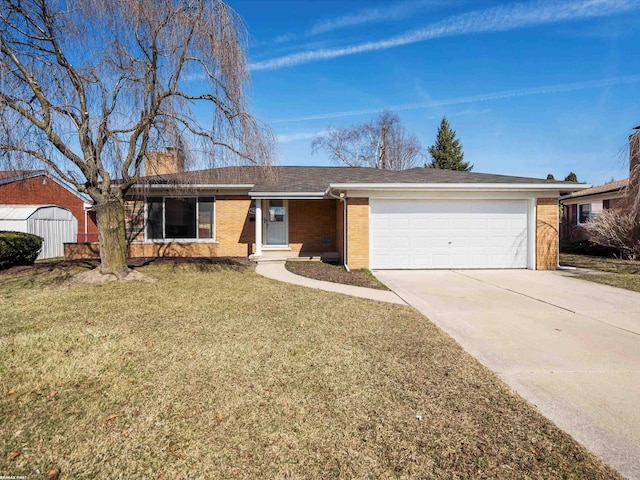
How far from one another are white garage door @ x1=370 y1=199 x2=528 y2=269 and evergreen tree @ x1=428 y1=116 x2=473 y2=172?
3056cm

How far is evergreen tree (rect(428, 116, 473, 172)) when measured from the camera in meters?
39.9

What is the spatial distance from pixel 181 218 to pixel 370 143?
26.7 metres

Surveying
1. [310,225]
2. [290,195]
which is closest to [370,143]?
[310,225]

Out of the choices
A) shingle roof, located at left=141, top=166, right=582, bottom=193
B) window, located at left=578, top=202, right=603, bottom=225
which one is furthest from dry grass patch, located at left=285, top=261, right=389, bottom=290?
window, located at left=578, top=202, right=603, bottom=225

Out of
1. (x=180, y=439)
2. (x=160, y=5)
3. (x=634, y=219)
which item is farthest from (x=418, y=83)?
(x=180, y=439)

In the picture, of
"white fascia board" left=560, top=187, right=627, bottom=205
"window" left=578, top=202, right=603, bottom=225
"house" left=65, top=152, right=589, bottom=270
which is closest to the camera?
"house" left=65, top=152, right=589, bottom=270

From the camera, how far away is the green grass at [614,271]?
8758 mm

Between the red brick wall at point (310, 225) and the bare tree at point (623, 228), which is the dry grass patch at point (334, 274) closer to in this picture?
the red brick wall at point (310, 225)

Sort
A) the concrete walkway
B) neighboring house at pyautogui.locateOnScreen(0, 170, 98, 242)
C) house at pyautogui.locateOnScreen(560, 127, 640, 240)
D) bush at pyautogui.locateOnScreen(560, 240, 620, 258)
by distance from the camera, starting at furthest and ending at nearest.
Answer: neighboring house at pyautogui.locateOnScreen(0, 170, 98, 242)
house at pyautogui.locateOnScreen(560, 127, 640, 240)
bush at pyautogui.locateOnScreen(560, 240, 620, 258)
the concrete walkway

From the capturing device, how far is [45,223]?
15.8 meters

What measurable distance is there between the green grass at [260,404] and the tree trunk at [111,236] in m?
3.30

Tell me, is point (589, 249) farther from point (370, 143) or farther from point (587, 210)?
point (370, 143)

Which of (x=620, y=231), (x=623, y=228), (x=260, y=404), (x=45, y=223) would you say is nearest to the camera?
(x=260, y=404)

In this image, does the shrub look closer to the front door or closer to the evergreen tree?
the front door
